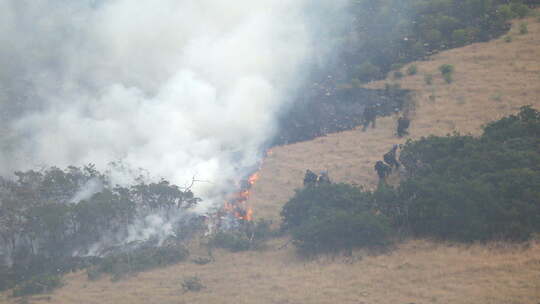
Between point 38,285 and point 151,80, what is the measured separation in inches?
627

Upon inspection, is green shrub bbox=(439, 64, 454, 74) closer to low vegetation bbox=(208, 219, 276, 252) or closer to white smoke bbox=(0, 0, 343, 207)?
white smoke bbox=(0, 0, 343, 207)

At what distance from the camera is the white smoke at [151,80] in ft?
75.3

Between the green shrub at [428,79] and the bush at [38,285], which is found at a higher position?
the green shrub at [428,79]

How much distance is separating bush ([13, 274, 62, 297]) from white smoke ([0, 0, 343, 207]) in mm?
6416

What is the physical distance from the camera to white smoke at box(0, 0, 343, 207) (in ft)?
75.3

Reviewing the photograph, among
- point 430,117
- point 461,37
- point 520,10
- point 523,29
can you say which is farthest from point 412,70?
point 520,10

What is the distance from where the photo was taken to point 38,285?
1546cm

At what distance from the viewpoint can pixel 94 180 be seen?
20984mm

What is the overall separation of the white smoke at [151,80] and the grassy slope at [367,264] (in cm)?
307

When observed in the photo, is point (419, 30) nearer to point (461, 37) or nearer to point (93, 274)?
point (461, 37)

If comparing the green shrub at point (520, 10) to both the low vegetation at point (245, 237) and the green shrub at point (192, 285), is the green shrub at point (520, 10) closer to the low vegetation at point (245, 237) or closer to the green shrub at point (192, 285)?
the low vegetation at point (245, 237)

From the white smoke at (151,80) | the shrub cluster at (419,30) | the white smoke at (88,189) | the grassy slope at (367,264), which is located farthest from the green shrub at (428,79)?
the white smoke at (88,189)

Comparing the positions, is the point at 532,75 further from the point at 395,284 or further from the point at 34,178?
the point at 34,178

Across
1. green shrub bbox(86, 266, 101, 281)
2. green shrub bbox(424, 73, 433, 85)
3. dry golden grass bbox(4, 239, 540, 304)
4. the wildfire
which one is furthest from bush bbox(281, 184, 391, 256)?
green shrub bbox(424, 73, 433, 85)
